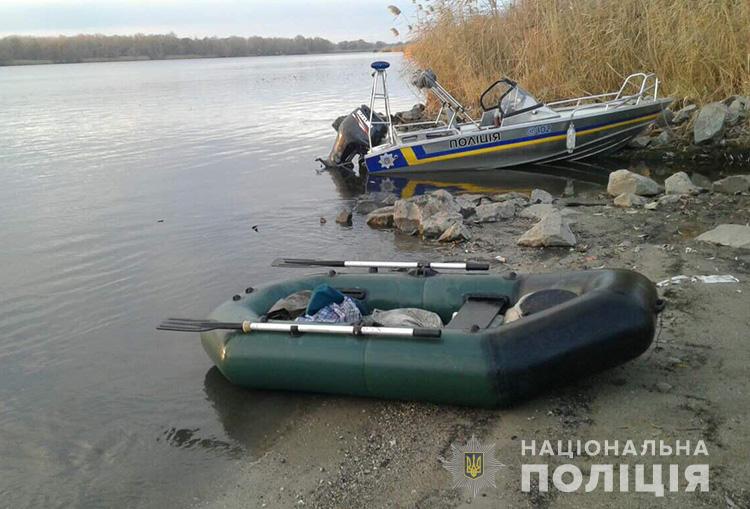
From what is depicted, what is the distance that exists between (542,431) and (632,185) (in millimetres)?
6311

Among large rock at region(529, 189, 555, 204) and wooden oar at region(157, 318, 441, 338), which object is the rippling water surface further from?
large rock at region(529, 189, 555, 204)

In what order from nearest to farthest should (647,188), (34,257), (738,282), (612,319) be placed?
(612,319) < (738,282) < (34,257) < (647,188)

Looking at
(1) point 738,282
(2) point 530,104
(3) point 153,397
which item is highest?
(2) point 530,104

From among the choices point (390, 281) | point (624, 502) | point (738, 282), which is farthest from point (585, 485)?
point (738, 282)

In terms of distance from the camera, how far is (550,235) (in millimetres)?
7059

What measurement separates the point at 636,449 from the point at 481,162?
29.1 ft

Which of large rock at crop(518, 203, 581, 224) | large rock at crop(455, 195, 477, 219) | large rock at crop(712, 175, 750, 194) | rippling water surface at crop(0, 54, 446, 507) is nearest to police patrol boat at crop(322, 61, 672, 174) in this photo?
rippling water surface at crop(0, 54, 446, 507)

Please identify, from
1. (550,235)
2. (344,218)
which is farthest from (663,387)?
(344,218)

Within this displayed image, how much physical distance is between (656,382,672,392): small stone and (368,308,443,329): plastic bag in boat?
1476mm

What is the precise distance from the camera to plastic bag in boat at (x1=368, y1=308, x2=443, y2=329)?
4.62 metres

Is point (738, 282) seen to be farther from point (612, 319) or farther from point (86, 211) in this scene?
point (86, 211)

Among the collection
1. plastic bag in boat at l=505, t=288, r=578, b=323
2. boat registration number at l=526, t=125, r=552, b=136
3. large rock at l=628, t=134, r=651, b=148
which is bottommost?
plastic bag in boat at l=505, t=288, r=578, b=323

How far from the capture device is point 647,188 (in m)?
8.98

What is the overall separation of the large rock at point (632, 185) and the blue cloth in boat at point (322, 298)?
577 centimetres
